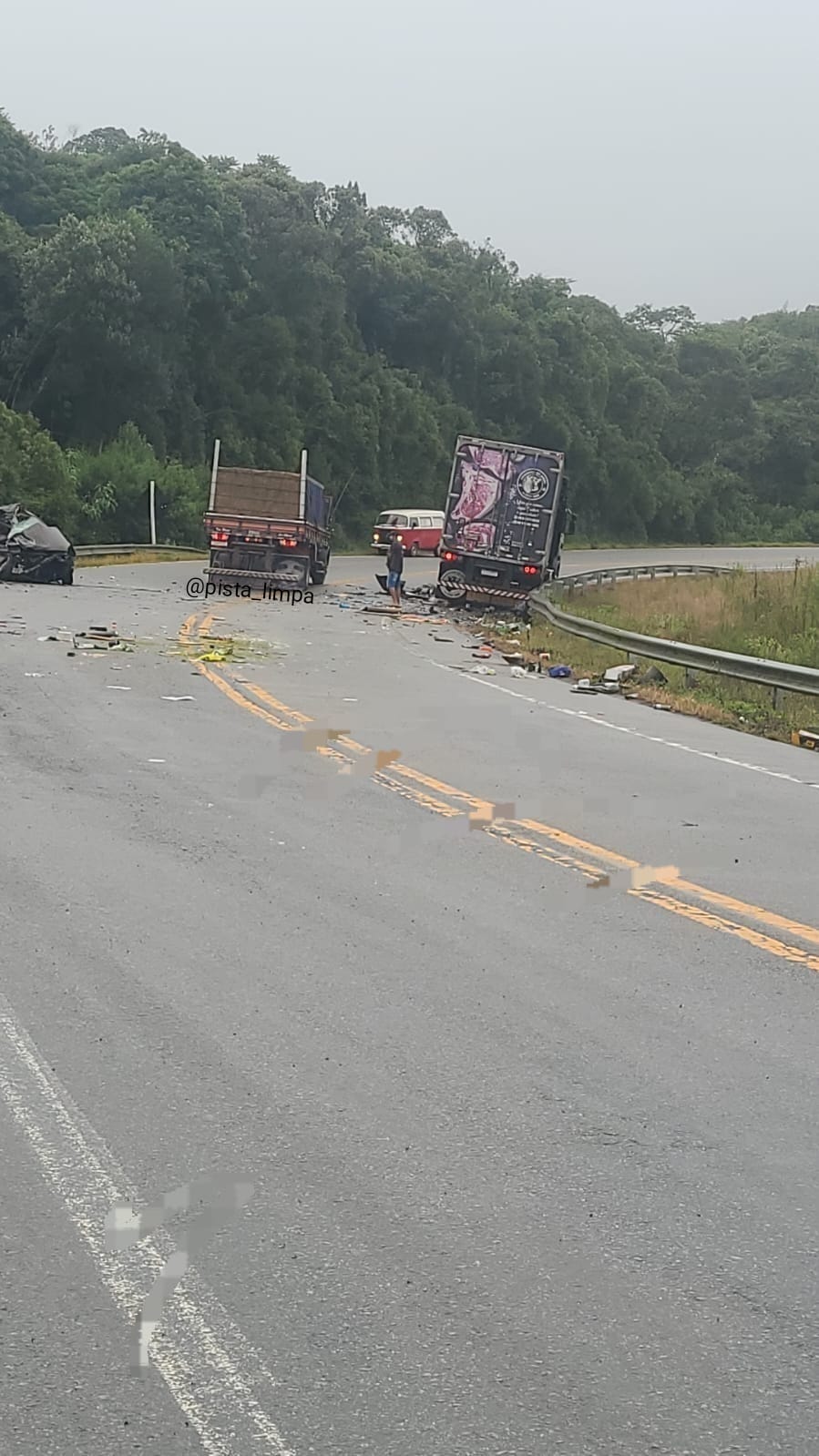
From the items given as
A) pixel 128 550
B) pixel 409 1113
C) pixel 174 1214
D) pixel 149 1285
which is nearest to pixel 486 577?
pixel 128 550

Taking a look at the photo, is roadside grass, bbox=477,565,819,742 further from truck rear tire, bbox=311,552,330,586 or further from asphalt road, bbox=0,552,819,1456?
asphalt road, bbox=0,552,819,1456

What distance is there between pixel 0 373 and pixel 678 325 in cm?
6603

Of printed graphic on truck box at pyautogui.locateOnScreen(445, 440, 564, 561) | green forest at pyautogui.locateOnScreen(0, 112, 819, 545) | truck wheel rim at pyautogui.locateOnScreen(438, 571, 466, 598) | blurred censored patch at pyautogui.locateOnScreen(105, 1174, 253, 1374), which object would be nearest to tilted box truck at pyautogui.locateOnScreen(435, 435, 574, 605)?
A: printed graphic on truck box at pyautogui.locateOnScreen(445, 440, 564, 561)

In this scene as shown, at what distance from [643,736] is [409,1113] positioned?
33.5 ft

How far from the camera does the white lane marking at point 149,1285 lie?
334 centimetres

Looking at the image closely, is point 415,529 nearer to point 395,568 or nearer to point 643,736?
point 395,568

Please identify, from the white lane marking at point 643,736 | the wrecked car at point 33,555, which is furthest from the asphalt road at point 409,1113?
the wrecked car at point 33,555

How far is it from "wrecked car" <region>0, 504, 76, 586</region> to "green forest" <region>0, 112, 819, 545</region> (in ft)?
40.0

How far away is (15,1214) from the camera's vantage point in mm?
4258

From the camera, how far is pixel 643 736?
1493 centimetres

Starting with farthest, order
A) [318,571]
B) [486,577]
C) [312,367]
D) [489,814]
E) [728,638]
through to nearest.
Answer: [312,367] → [318,571] → [486,577] → [728,638] → [489,814]

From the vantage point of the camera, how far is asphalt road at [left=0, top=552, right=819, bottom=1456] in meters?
3.49

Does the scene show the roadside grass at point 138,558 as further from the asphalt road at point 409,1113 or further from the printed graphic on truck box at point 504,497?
the asphalt road at point 409,1113

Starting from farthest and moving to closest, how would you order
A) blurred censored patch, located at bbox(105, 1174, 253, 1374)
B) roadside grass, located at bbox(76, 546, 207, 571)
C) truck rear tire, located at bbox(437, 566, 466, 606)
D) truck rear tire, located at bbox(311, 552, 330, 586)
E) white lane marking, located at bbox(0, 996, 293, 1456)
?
roadside grass, located at bbox(76, 546, 207, 571) → truck rear tire, located at bbox(311, 552, 330, 586) → truck rear tire, located at bbox(437, 566, 466, 606) → blurred censored patch, located at bbox(105, 1174, 253, 1374) → white lane marking, located at bbox(0, 996, 293, 1456)
